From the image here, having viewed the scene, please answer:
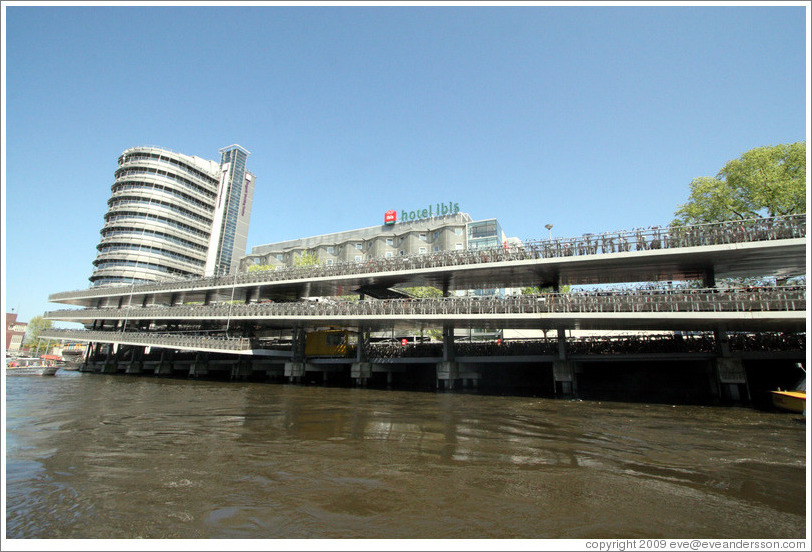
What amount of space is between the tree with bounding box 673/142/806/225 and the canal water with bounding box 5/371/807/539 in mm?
18577

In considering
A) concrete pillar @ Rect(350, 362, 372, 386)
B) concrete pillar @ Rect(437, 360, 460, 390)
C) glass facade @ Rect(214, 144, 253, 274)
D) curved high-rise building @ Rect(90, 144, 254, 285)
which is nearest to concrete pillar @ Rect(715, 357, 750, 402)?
concrete pillar @ Rect(437, 360, 460, 390)

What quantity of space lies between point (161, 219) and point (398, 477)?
257 feet

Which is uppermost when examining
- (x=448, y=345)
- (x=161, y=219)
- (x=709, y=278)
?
(x=161, y=219)

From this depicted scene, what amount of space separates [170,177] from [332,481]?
268 feet

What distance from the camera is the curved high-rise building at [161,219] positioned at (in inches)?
2635

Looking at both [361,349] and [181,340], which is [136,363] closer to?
[181,340]

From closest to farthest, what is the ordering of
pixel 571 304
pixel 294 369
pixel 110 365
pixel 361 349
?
1. pixel 571 304
2. pixel 361 349
3. pixel 294 369
4. pixel 110 365

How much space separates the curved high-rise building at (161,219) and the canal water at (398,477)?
192 feet

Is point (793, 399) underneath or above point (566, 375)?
underneath

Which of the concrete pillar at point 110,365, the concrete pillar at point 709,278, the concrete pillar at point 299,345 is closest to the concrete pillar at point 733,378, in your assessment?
the concrete pillar at point 709,278

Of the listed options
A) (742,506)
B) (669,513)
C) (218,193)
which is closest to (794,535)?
(742,506)

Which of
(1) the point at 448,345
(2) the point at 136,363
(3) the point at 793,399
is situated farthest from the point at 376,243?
(3) the point at 793,399

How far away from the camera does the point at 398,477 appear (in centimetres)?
765

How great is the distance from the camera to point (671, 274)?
2695 centimetres
